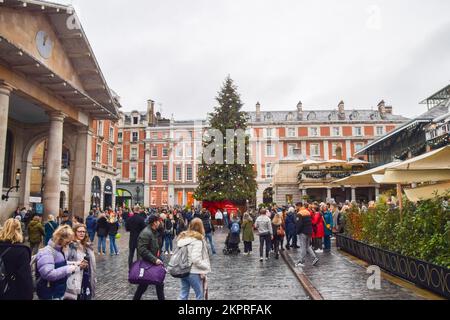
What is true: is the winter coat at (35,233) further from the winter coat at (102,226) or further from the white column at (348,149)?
the white column at (348,149)

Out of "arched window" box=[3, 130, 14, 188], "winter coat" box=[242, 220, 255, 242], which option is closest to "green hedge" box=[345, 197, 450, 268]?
"winter coat" box=[242, 220, 255, 242]

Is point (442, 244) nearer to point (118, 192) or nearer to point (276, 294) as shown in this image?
point (276, 294)

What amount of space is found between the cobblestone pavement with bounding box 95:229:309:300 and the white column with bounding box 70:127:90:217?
34.3 ft

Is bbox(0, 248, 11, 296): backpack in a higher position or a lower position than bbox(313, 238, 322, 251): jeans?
higher

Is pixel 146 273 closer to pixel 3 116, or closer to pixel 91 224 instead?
pixel 91 224

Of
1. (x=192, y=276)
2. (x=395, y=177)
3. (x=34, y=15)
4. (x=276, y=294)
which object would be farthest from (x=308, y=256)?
(x=34, y=15)

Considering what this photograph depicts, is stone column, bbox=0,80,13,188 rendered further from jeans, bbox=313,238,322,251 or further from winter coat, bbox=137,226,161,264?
jeans, bbox=313,238,322,251

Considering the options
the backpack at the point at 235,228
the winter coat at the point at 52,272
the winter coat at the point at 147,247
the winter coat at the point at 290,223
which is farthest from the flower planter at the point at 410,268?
the winter coat at the point at 52,272

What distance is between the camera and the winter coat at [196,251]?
18.7ft

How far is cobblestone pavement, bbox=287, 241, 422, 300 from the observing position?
7242 millimetres

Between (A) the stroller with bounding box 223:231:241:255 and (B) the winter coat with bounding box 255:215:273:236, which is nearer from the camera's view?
(B) the winter coat with bounding box 255:215:273:236

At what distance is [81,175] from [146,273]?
1891 cm

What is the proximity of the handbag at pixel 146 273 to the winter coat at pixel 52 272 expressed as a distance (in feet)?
4.39
